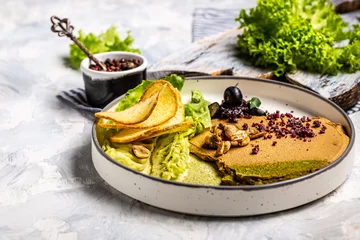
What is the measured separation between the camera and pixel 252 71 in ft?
15.9

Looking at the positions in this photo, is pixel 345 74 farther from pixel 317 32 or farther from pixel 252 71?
pixel 252 71

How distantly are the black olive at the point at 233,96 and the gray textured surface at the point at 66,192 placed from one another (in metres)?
0.92

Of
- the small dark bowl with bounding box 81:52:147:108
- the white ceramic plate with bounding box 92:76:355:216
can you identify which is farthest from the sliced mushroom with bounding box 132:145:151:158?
the small dark bowl with bounding box 81:52:147:108

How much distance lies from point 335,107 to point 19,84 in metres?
2.73

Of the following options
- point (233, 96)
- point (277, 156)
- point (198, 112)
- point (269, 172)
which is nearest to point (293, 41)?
point (233, 96)

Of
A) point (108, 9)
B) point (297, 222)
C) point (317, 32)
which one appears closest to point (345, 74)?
point (317, 32)

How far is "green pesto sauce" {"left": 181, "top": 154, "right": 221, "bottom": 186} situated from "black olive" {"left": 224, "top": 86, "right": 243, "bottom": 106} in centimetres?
74

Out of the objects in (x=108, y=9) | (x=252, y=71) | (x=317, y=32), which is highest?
(x=317, y=32)

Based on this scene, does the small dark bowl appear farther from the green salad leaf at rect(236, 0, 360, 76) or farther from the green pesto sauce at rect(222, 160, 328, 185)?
the green pesto sauce at rect(222, 160, 328, 185)

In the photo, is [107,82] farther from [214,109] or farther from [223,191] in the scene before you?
[223,191]

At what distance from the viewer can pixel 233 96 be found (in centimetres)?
400

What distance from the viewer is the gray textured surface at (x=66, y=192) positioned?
9.66 ft

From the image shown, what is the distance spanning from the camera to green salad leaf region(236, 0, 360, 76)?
15.5 feet

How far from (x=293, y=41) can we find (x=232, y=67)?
1.86 feet
